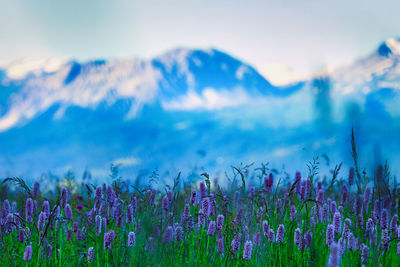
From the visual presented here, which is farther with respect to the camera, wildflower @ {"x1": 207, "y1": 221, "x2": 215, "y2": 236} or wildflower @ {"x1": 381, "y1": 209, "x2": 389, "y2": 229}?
wildflower @ {"x1": 381, "y1": 209, "x2": 389, "y2": 229}

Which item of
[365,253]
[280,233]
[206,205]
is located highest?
[206,205]

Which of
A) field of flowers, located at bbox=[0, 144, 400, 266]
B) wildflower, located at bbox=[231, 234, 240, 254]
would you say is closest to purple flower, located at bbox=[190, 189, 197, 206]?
field of flowers, located at bbox=[0, 144, 400, 266]

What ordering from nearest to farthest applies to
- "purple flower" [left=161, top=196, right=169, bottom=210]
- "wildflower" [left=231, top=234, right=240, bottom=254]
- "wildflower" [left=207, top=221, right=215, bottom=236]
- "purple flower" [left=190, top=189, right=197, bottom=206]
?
"wildflower" [left=231, top=234, right=240, bottom=254]
"wildflower" [left=207, top=221, right=215, bottom=236]
"purple flower" [left=190, top=189, right=197, bottom=206]
"purple flower" [left=161, top=196, right=169, bottom=210]

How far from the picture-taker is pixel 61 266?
365cm

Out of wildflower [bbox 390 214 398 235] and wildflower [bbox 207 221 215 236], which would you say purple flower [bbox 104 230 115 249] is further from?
wildflower [bbox 390 214 398 235]

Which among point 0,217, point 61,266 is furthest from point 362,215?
point 0,217

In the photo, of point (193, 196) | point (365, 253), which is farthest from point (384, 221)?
point (193, 196)

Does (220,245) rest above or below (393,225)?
below

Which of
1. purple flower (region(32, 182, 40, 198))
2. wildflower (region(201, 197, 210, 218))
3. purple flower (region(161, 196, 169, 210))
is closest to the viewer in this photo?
wildflower (region(201, 197, 210, 218))

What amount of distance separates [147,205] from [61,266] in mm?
800

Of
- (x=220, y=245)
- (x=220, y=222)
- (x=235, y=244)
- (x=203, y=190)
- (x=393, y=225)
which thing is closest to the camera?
(x=235, y=244)

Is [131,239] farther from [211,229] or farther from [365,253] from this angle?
[365,253]

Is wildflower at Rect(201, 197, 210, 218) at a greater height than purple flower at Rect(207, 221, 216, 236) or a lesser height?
greater

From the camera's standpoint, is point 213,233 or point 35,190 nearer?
point 213,233
